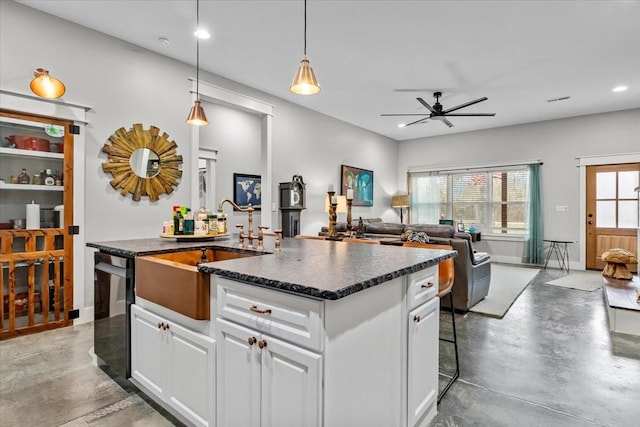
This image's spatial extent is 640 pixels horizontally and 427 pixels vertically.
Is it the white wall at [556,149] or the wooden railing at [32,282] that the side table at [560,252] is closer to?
the white wall at [556,149]

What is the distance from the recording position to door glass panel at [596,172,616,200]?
240 inches

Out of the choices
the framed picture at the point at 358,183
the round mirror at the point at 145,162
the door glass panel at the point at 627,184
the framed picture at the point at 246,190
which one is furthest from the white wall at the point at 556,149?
the round mirror at the point at 145,162

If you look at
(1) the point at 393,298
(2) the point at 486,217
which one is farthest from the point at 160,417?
(2) the point at 486,217

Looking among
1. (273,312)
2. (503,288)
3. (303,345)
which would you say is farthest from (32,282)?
(503,288)

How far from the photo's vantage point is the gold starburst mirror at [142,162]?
3584 mm

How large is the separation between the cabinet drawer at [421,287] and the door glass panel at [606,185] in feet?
20.8

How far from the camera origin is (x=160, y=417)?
1826 mm

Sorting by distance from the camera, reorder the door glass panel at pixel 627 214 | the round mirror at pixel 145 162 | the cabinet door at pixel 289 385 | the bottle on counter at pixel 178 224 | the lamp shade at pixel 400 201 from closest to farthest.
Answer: the cabinet door at pixel 289 385, the bottle on counter at pixel 178 224, the round mirror at pixel 145 162, the door glass panel at pixel 627 214, the lamp shade at pixel 400 201

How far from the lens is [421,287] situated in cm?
171

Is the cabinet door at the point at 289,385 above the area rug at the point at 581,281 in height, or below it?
above

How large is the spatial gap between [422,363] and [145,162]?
11.7ft

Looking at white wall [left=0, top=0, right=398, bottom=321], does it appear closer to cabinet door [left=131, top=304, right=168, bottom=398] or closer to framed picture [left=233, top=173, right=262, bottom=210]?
framed picture [left=233, top=173, right=262, bottom=210]

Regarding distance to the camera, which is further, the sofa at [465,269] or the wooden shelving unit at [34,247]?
the sofa at [465,269]

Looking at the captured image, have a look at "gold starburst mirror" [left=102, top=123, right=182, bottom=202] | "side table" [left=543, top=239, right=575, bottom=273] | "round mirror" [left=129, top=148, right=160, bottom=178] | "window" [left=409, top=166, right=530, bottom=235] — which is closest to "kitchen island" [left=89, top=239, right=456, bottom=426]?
"gold starburst mirror" [left=102, top=123, right=182, bottom=202]
